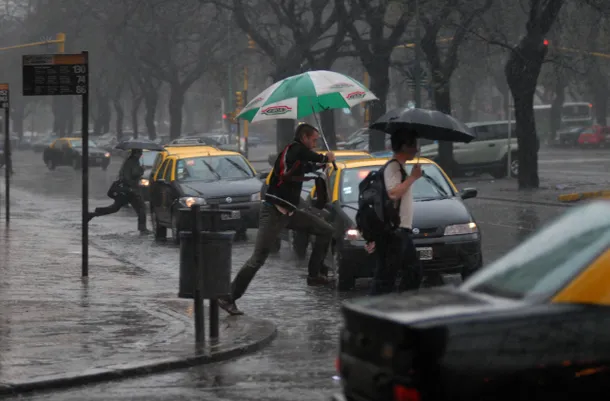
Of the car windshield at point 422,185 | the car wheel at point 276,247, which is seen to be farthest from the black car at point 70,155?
the car windshield at point 422,185

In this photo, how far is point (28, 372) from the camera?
28.6 ft

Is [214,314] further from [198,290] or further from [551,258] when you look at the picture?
[551,258]

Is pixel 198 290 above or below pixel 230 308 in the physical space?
above

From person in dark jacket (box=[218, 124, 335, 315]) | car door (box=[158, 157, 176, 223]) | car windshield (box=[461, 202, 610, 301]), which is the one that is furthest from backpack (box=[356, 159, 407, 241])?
car door (box=[158, 157, 176, 223])

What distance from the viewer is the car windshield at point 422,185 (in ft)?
47.9

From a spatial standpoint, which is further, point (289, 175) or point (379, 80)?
point (379, 80)

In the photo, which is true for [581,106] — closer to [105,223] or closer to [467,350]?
[105,223]

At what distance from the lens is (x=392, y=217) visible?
9602 mm

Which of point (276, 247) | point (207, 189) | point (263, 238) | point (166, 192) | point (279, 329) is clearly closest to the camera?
point (279, 329)

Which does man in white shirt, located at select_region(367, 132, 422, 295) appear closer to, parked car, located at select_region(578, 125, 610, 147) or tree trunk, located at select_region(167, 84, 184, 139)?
tree trunk, located at select_region(167, 84, 184, 139)

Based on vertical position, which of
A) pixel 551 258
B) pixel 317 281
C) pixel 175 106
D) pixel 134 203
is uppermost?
pixel 175 106

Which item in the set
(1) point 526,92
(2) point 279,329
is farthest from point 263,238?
(1) point 526,92

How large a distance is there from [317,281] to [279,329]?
9.03ft

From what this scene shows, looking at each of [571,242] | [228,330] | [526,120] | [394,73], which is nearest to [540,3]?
[526,120]
